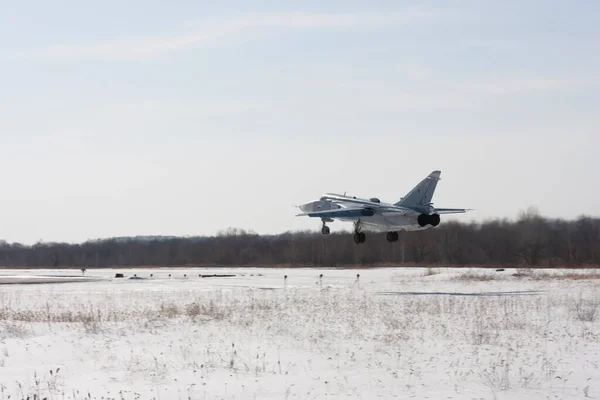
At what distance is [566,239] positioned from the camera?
8806cm

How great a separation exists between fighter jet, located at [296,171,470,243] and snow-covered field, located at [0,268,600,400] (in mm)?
14320

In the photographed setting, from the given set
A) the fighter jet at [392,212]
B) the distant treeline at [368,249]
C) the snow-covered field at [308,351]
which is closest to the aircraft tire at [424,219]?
the fighter jet at [392,212]

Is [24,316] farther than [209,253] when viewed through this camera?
No

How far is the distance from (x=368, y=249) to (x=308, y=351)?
3675 inches

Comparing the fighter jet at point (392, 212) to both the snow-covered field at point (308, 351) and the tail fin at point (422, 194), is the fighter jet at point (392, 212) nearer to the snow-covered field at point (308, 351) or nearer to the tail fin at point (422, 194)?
the tail fin at point (422, 194)

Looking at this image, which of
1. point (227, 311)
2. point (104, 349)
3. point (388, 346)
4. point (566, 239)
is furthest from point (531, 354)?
point (566, 239)

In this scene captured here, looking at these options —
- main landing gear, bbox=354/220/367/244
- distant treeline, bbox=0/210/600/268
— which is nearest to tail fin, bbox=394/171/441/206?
main landing gear, bbox=354/220/367/244

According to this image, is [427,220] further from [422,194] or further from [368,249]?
[368,249]

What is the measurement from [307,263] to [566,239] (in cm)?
3971

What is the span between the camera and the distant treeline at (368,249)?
85562 mm

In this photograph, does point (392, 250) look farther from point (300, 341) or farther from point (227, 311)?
point (300, 341)

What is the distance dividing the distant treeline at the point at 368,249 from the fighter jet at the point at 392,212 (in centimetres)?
3808

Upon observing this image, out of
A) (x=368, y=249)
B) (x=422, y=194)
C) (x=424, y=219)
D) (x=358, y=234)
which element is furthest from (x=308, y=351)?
(x=368, y=249)

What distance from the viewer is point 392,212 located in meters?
47.2
